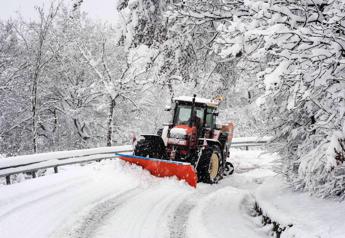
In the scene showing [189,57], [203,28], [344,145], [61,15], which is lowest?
[344,145]

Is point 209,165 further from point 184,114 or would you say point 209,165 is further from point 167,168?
point 184,114

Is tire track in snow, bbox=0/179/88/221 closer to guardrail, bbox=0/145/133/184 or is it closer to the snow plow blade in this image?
guardrail, bbox=0/145/133/184

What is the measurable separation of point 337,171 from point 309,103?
3.88ft

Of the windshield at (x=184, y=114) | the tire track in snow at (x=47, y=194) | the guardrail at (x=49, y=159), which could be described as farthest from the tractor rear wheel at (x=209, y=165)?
Answer: the tire track in snow at (x=47, y=194)

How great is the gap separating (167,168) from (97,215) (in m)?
3.24

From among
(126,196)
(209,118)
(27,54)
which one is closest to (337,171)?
(126,196)

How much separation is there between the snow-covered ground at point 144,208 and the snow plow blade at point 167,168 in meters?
0.18

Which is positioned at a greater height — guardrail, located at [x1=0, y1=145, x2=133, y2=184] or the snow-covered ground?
guardrail, located at [x1=0, y1=145, x2=133, y2=184]

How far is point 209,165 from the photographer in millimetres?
10070

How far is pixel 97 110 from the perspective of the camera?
22.5m

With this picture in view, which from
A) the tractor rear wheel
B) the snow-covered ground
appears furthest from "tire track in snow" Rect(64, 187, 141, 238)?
the tractor rear wheel

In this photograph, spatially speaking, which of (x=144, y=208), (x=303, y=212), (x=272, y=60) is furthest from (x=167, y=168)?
(x=303, y=212)

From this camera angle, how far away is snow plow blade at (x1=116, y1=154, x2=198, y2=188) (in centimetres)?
933

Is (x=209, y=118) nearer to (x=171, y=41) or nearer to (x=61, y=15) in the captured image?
(x=171, y=41)
